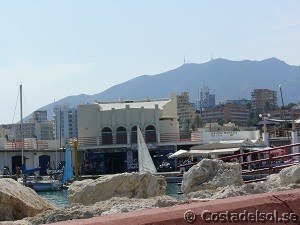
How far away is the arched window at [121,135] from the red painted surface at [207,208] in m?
66.8

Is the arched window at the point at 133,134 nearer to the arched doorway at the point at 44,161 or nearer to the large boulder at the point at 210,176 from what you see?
the arched doorway at the point at 44,161

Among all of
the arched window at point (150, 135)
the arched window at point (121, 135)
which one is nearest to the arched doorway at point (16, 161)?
the arched window at point (121, 135)

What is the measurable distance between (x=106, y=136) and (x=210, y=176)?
193 ft

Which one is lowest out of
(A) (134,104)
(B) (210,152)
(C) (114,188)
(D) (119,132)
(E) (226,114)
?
(C) (114,188)

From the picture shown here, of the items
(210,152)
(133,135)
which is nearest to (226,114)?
(133,135)

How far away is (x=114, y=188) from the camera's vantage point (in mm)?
12875

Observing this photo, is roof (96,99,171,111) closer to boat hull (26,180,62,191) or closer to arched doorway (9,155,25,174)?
arched doorway (9,155,25,174)

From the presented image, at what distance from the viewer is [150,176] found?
45.6ft

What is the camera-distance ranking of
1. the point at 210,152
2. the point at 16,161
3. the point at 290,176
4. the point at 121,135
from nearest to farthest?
1. the point at 290,176
2. the point at 210,152
3. the point at 16,161
4. the point at 121,135

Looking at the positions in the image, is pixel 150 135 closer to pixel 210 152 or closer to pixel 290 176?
pixel 210 152

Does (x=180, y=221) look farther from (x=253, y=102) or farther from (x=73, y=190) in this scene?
(x=253, y=102)

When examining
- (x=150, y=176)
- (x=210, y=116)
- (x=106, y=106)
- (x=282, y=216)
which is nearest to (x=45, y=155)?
(x=106, y=106)
